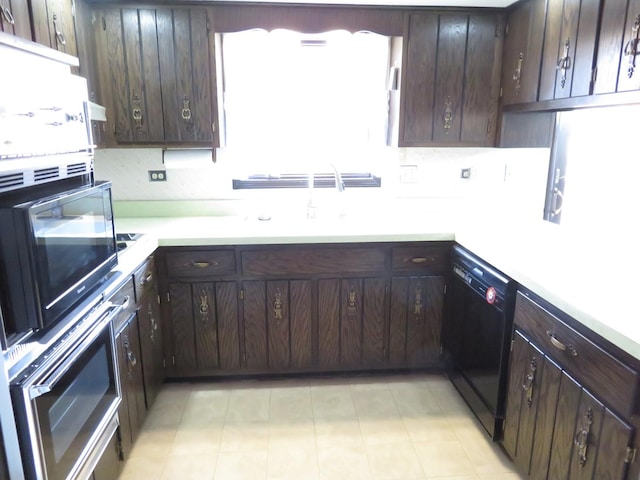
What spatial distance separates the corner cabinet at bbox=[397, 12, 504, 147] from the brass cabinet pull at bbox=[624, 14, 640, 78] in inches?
40.0

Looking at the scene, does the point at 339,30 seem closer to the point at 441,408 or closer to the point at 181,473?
the point at 441,408

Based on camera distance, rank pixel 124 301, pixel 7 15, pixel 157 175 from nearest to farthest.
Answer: pixel 7 15 < pixel 124 301 < pixel 157 175

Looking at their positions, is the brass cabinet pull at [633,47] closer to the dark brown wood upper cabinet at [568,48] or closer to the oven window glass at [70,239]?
the dark brown wood upper cabinet at [568,48]

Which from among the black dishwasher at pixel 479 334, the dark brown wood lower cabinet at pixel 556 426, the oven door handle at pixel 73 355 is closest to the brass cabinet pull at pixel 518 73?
the black dishwasher at pixel 479 334

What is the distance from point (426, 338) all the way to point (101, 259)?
1.76 m

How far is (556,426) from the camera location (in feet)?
5.02

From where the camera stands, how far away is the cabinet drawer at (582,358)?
1.22m

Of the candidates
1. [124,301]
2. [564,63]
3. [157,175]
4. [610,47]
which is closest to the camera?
[610,47]

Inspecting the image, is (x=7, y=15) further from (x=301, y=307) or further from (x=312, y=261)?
(x=301, y=307)

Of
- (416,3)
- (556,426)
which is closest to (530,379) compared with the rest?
(556,426)

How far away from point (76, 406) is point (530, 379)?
1574mm

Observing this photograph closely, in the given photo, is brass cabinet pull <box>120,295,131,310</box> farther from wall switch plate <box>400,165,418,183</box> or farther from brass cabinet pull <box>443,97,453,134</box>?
brass cabinet pull <box>443,97,453,134</box>

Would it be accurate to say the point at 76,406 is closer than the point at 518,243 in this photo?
Yes

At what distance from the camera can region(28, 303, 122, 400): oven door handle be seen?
Result: 1132mm
